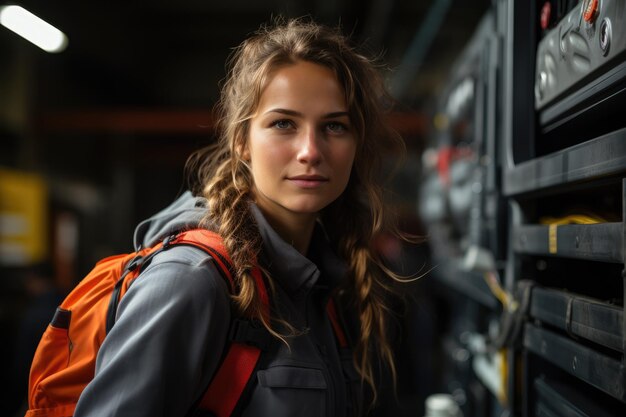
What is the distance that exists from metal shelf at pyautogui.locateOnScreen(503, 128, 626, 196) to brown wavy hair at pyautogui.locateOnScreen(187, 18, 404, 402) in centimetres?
30

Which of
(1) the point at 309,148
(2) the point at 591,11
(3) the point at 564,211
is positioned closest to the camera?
(2) the point at 591,11

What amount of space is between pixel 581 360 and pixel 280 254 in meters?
0.62

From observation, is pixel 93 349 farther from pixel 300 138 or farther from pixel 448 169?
pixel 448 169

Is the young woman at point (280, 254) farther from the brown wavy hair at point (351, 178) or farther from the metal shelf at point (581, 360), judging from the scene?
the metal shelf at point (581, 360)

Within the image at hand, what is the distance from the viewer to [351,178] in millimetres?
1602

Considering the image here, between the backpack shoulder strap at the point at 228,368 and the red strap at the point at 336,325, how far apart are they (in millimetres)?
328

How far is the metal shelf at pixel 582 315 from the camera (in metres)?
0.96

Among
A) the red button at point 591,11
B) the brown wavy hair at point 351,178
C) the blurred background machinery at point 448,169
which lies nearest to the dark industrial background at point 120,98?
the blurred background machinery at point 448,169

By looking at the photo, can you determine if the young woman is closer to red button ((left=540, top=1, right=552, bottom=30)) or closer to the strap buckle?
the strap buckle

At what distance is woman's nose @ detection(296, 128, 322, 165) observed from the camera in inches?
49.9

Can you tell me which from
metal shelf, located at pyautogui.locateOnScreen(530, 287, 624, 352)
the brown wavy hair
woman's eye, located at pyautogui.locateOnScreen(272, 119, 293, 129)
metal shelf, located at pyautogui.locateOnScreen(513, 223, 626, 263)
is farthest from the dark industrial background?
metal shelf, located at pyautogui.locateOnScreen(530, 287, 624, 352)

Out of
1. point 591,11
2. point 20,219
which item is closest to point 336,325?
point 591,11

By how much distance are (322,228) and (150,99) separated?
32.4 feet

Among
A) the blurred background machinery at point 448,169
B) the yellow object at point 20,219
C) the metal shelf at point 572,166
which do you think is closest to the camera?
the metal shelf at point 572,166
